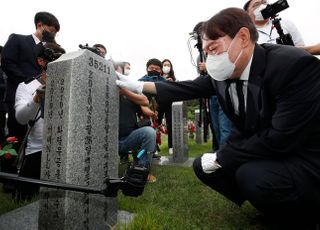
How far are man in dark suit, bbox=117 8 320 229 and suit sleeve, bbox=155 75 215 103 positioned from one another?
0.25 metres

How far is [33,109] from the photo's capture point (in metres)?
3.13

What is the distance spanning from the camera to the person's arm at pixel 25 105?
10.2ft

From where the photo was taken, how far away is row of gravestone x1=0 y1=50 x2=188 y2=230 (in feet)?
6.67

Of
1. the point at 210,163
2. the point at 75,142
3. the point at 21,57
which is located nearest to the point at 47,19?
the point at 21,57

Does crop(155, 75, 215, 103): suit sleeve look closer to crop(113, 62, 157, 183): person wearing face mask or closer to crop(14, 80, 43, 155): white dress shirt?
crop(113, 62, 157, 183): person wearing face mask

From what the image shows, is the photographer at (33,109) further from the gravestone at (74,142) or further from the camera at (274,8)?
the camera at (274,8)

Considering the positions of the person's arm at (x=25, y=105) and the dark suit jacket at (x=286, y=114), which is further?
the person's arm at (x=25, y=105)

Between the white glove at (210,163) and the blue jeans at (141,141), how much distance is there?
1543 mm

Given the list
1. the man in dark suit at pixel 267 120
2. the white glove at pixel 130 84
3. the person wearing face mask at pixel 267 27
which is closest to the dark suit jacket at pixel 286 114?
the man in dark suit at pixel 267 120

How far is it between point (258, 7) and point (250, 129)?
195 cm

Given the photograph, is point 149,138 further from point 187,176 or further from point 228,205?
point 228,205

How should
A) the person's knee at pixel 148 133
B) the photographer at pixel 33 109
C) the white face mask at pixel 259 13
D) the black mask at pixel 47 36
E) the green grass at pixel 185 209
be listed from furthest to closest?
1. the person's knee at pixel 148 133
2. the black mask at pixel 47 36
3. the white face mask at pixel 259 13
4. the photographer at pixel 33 109
5. the green grass at pixel 185 209

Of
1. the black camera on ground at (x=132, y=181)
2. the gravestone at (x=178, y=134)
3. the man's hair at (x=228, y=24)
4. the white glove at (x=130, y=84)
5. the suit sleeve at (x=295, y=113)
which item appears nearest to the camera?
the black camera on ground at (x=132, y=181)

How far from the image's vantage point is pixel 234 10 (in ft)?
7.25
